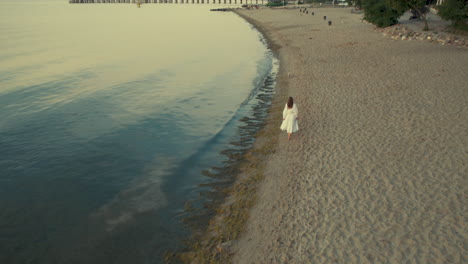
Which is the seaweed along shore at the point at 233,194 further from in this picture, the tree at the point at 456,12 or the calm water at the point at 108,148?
the tree at the point at 456,12

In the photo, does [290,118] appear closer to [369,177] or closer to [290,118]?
[290,118]

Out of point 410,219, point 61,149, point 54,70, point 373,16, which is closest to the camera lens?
point 410,219

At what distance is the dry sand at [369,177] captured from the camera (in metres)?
A: 8.48

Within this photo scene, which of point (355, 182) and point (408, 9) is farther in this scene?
point (408, 9)

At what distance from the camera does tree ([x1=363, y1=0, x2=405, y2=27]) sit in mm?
48134

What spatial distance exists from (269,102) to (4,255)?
16.6 meters

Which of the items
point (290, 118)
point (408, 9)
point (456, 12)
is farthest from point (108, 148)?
point (408, 9)

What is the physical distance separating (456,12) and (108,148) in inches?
1484

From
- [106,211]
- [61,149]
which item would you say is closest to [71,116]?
[61,149]

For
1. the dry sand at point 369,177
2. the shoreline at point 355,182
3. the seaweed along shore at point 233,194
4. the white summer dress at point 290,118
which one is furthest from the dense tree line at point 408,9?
the white summer dress at point 290,118

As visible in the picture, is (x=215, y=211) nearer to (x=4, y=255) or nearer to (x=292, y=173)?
(x=292, y=173)

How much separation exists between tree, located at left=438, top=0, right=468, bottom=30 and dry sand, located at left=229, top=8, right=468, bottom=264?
50.7ft

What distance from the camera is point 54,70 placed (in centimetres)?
3366

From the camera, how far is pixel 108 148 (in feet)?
53.8
